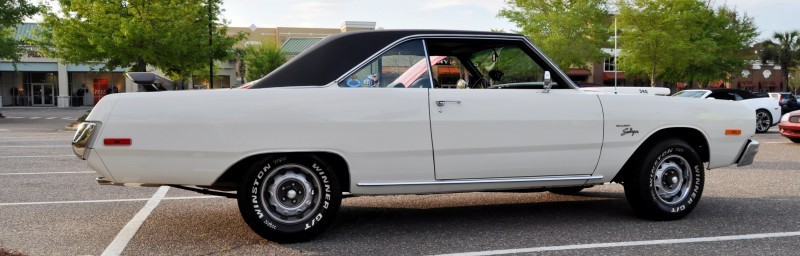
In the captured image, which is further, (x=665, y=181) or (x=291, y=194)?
(x=665, y=181)

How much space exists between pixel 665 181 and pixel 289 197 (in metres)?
3.03

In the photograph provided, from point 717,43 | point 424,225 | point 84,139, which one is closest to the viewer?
point 84,139

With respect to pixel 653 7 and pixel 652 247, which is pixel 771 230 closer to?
pixel 652 247

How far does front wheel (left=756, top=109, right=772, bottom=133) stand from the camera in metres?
19.2

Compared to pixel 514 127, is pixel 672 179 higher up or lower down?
lower down

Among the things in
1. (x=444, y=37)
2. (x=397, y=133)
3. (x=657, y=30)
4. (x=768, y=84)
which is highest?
(x=657, y=30)

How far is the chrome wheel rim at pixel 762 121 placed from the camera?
19.2m

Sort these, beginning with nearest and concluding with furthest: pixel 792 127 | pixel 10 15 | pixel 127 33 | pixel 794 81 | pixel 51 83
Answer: pixel 792 127
pixel 127 33
pixel 10 15
pixel 51 83
pixel 794 81

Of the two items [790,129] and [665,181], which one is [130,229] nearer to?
[665,181]

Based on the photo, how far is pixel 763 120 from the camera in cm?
1923

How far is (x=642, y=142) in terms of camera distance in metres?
5.40

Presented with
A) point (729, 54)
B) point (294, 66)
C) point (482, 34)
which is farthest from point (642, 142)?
point (729, 54)

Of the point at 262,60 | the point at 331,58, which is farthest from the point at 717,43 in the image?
the point at 331,58

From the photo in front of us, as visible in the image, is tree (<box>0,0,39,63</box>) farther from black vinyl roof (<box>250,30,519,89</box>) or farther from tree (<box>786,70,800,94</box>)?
tree (<box>786,70,800,94</box>)
